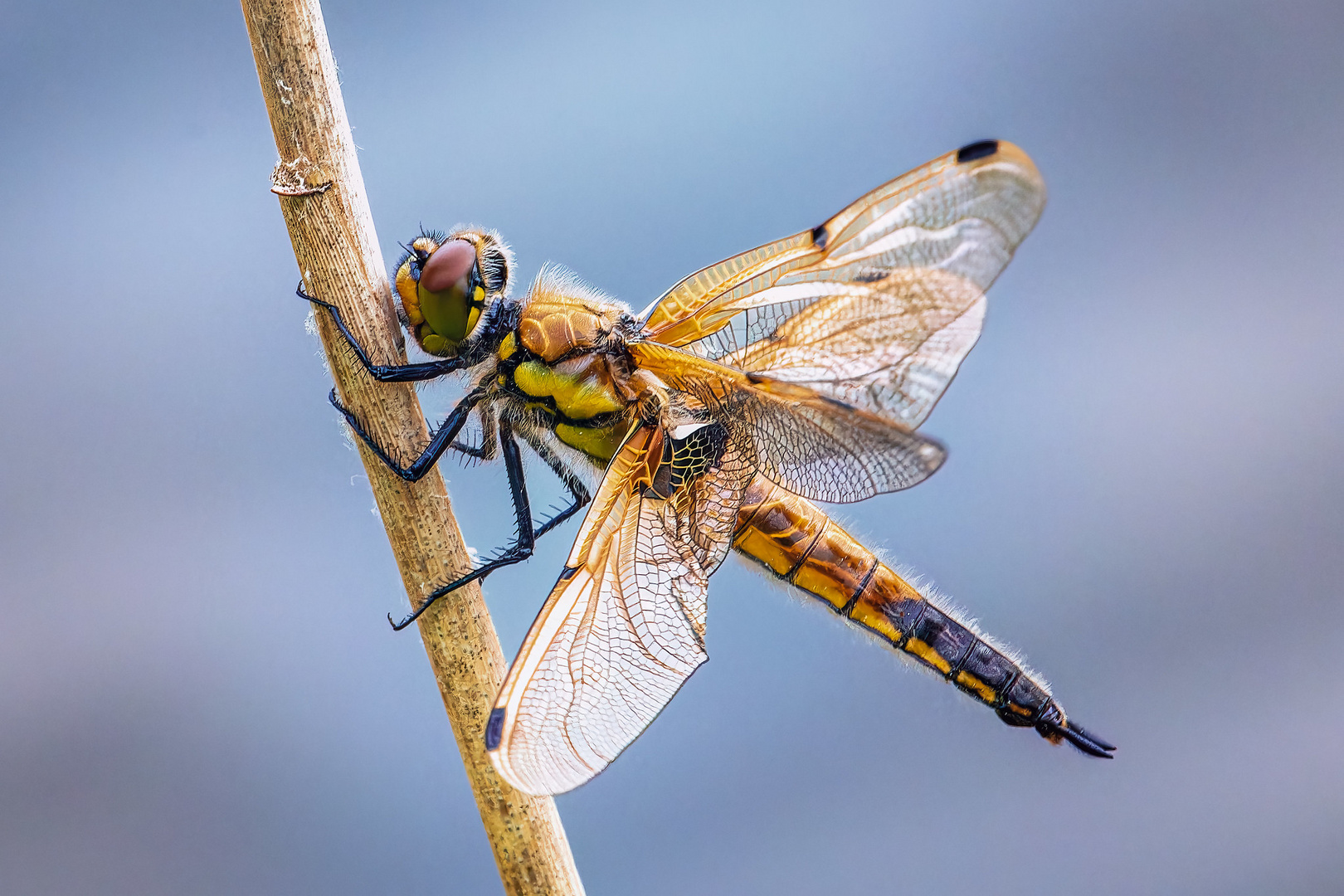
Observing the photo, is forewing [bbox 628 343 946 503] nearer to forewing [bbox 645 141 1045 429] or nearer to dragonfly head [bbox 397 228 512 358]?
forewing [bbox 645 141 1045 429]

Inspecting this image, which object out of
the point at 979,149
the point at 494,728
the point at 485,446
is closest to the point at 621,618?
the point at 494,728

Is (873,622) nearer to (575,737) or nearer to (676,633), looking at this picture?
(676,633)

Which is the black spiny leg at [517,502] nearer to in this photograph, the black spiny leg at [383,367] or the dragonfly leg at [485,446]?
the dragonfly leg at [485,446]

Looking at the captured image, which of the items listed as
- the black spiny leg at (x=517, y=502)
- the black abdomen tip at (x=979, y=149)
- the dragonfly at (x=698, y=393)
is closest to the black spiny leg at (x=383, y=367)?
the dragonfly at (x=698, y=393)

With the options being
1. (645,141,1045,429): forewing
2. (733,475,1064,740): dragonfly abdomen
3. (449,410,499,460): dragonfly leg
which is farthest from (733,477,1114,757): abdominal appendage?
(449,410,499,460): dragonfly leg

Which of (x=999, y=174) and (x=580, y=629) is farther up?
(x=999, y=174)

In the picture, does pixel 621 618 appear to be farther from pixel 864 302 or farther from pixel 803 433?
pixel 864 302

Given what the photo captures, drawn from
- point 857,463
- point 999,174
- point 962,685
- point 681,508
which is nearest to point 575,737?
point 681,508

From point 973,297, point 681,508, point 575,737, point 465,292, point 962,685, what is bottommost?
point 962,685
